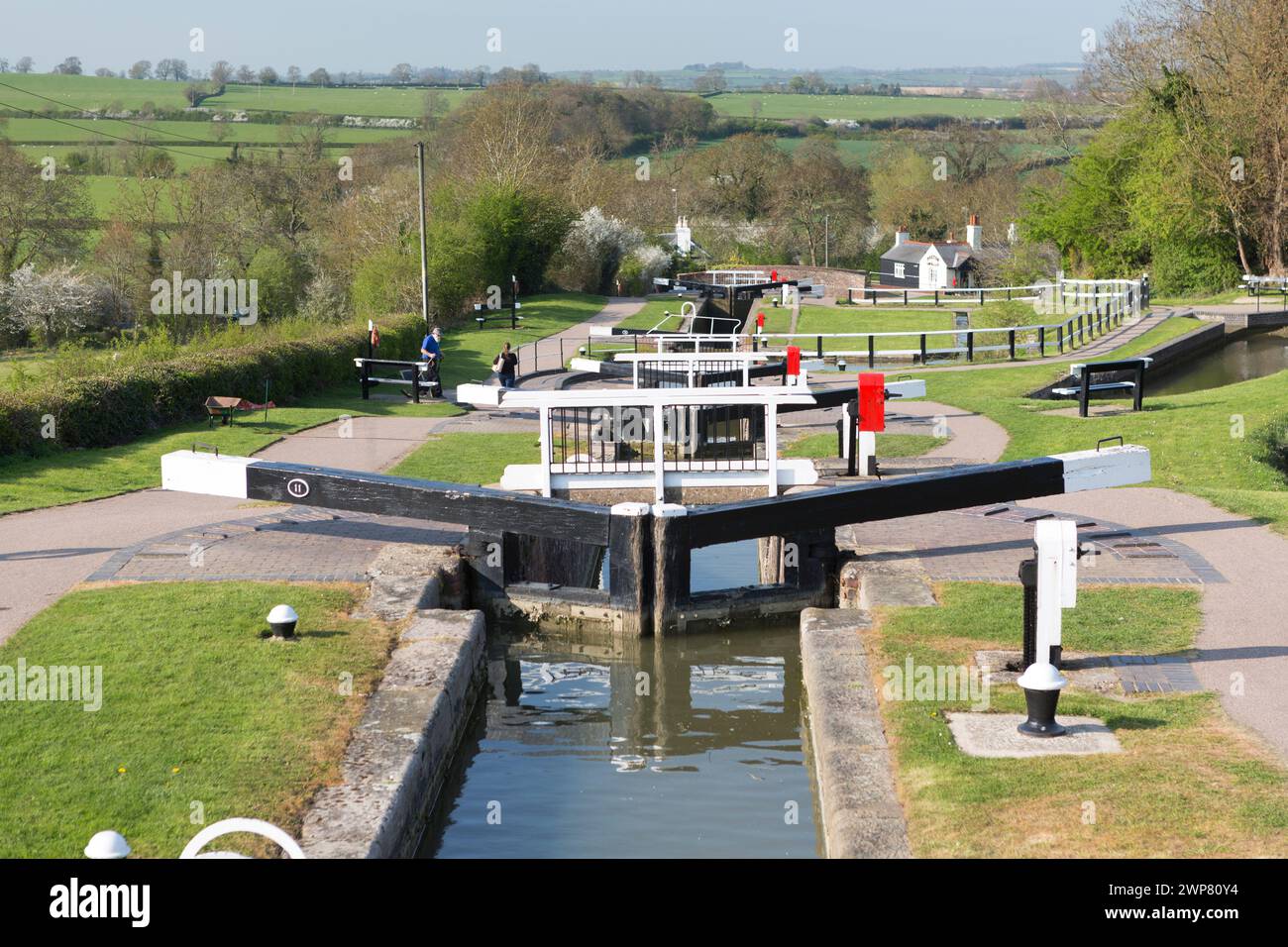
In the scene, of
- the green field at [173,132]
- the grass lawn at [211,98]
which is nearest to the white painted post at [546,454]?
the green field at [173,132]

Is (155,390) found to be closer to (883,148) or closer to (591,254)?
(591,254)

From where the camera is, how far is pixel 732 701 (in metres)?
10.9

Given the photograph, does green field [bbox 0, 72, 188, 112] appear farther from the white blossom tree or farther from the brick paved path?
the brick paved path

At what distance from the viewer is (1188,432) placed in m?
19.3

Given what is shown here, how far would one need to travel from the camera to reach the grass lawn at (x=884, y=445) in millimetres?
18438

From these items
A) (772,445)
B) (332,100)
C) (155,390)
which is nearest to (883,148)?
(332,100)

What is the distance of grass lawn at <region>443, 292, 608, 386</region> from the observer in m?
32.5

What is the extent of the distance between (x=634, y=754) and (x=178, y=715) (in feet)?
10.0

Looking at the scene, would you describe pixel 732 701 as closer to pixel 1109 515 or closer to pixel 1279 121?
pixel 1109 515

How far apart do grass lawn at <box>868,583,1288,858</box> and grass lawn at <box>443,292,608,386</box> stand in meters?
21.9

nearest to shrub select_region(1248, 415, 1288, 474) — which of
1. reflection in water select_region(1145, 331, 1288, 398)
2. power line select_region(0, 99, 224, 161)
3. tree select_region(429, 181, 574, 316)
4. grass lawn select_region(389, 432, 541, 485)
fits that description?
reflection in water select_region(1145, 331, 1288, 398)

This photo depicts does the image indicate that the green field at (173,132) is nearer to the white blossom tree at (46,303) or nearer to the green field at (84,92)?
the green field at (84,92)
